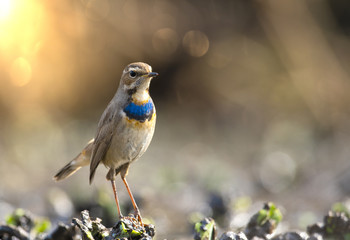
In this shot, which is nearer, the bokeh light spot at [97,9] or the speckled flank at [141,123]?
the speckled flank at [141,123]

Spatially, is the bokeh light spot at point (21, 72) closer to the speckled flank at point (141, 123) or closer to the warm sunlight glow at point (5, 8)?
the warm sunlight glow at point (5, 8)

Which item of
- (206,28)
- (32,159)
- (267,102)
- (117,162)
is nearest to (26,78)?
(32,159)

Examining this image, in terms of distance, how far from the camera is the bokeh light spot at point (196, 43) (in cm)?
1005

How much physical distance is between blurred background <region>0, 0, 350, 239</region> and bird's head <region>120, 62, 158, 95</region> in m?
3.29

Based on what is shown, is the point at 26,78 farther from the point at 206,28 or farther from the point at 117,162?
the point at 117,162

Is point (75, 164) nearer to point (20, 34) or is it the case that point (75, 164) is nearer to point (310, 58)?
point (20, 34)

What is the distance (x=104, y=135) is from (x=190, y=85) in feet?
20.9

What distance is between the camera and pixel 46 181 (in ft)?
27.4

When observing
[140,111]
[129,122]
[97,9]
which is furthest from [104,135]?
[97,9]

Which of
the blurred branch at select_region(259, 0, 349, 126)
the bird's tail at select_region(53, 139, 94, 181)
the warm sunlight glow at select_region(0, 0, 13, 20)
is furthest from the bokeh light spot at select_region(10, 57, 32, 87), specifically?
the bird's tail at select_region(53, 139, 94, 181)

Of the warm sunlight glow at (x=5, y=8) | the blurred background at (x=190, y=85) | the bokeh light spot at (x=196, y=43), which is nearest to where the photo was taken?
the blurred background at (x=190, y=85)

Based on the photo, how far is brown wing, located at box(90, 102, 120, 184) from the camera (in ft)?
15.1

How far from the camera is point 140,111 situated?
4.48 metres

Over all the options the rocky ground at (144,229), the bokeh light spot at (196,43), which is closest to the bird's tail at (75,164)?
the rocky ground at (144,229)
